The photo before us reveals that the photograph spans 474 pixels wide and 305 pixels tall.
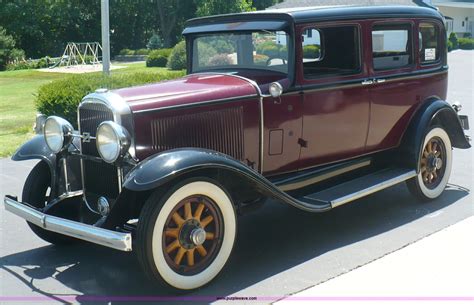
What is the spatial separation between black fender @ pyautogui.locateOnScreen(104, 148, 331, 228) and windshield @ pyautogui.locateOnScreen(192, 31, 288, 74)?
1136 mm

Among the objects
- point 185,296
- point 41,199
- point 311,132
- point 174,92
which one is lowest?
point 185,296

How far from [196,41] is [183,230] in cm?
233

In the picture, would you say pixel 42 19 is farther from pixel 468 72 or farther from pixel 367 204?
pixel 367 204

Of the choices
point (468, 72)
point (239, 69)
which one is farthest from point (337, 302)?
point (468, 72)

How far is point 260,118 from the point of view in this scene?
15.0 ft

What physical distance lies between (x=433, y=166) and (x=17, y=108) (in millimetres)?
10852

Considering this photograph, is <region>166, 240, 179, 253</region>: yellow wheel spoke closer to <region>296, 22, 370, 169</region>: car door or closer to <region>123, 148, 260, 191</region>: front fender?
<region>123, 148, 260, 191</region>: front fender

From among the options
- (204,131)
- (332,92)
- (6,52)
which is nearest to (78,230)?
(204,131)

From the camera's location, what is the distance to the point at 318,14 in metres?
5.00

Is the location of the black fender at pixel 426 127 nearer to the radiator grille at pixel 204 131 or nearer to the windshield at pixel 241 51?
the windshield at pixel 241 51

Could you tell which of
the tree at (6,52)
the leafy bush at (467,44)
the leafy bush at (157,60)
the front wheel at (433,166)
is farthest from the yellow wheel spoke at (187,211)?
the leafy bush at (467,44)

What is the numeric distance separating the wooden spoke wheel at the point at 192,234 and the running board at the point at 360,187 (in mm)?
1044

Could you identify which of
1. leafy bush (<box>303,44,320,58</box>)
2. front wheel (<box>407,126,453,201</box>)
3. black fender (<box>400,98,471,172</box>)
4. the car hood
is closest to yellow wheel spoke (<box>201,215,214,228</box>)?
the car hood

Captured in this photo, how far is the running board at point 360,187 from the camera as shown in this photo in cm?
479
